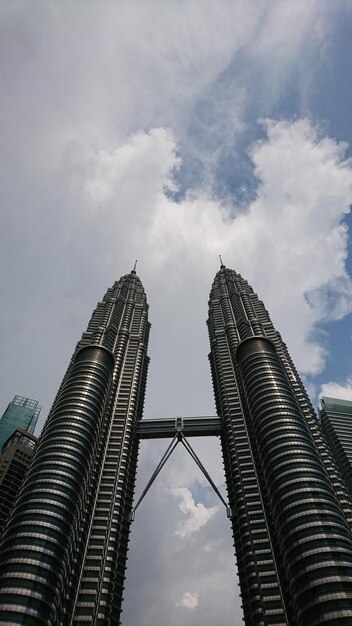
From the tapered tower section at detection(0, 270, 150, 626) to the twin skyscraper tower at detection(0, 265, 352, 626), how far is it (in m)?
0.24

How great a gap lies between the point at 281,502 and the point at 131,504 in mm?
51408

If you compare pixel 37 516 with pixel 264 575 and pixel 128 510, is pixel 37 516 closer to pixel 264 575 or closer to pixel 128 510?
pixel 128 510

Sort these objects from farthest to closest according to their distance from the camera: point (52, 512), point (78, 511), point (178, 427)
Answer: point (178, 427) → point (78, 511) → point (52, 512)

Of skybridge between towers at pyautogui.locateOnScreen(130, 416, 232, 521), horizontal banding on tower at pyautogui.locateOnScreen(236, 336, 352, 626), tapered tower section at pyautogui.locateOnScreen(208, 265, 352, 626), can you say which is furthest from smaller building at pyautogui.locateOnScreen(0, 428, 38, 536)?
horizontal banding on tower at pyautogui.locateOnScreen(236, 336, 352, 626)

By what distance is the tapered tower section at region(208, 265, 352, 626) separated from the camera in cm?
7562

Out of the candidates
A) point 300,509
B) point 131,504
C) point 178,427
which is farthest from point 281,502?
point 178,427

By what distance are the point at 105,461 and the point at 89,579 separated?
3379 centimetres

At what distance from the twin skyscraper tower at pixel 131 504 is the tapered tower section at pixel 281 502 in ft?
0.79

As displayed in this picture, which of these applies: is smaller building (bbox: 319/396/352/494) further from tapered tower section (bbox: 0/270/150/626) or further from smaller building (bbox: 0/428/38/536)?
smaller building (bbox: 0/428/38/536)

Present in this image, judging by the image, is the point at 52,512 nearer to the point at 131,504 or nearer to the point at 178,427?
the point at 131,504

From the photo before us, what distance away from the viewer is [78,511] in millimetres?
97938

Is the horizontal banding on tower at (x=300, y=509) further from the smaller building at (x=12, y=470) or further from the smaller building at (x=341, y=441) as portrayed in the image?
the smaller building at (x=12, y=470)

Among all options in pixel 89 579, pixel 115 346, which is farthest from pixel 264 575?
pixel 115 346

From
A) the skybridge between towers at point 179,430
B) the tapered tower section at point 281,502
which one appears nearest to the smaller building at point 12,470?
the skybridge between towers at point 179,430
